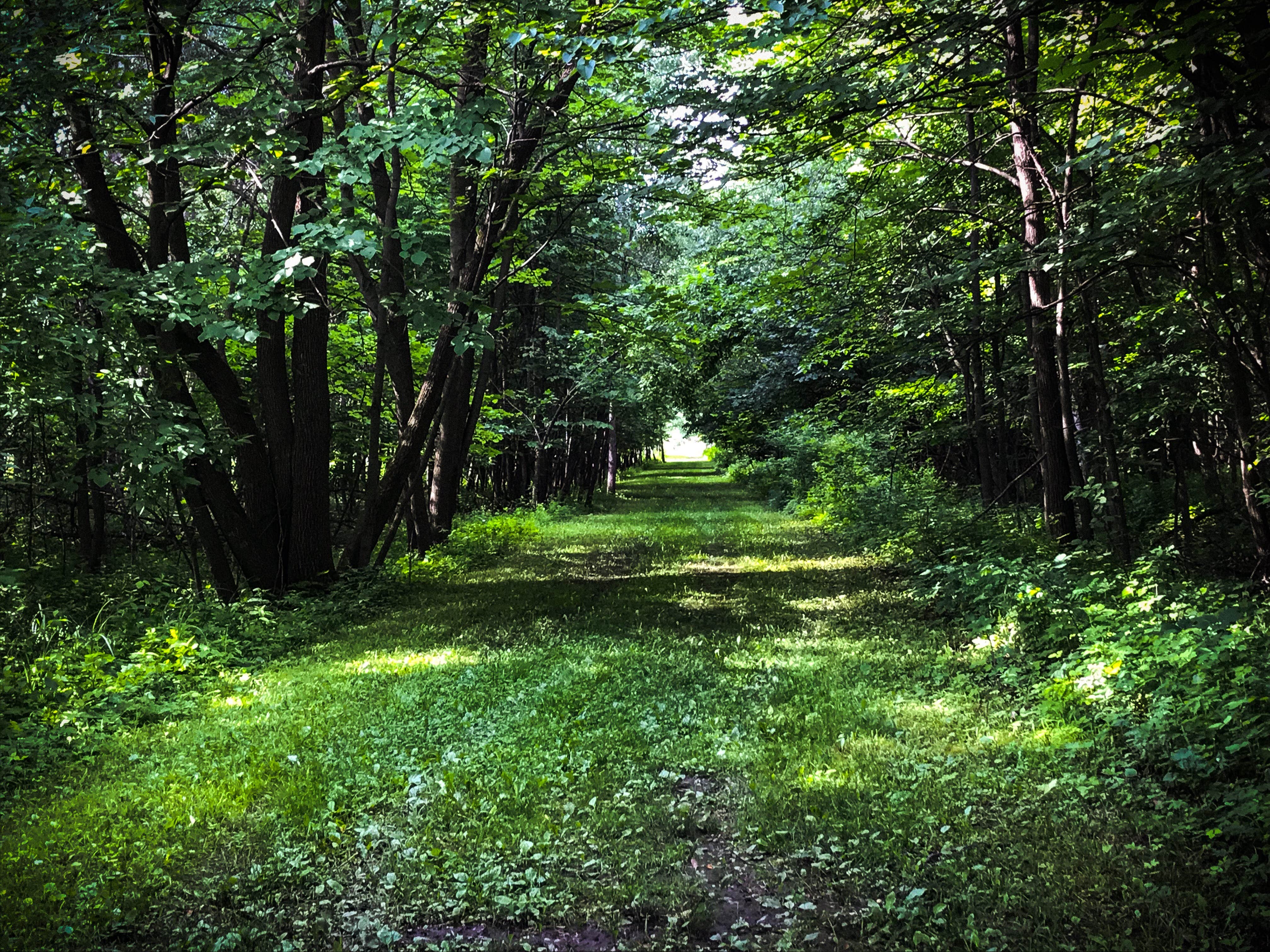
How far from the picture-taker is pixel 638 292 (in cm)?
1470

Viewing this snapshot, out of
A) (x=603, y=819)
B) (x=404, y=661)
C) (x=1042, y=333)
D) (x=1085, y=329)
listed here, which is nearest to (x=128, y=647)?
(x=404, y=661)

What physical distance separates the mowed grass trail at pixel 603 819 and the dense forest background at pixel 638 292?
1.65 ft

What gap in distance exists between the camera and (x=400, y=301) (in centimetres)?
691

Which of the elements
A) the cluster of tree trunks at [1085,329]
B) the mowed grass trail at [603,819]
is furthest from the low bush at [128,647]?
the cluster of tree trunks at [1085,329]

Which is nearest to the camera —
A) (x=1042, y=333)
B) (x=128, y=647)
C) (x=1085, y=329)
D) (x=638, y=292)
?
(x=128, y=647)

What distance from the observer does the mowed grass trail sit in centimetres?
313

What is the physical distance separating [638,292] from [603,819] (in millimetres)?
11966

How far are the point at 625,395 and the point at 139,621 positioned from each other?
15.9m

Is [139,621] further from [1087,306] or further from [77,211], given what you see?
[1087,306]

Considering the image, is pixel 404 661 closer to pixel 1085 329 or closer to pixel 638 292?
pixel 1085 329

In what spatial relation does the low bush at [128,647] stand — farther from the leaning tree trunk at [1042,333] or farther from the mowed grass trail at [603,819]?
the leaning tree trunk at [1042,333]

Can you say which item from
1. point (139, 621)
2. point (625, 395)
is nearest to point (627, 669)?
point (139, 621)

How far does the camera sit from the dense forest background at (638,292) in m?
4.80

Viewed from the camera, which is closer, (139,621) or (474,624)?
(139,621)
